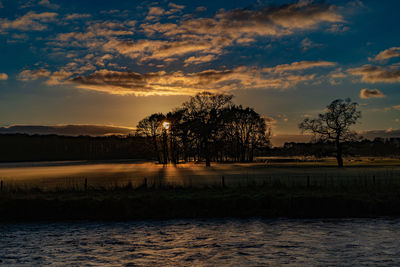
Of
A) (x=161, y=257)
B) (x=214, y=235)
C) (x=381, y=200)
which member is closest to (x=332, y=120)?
(x=381, y=200)

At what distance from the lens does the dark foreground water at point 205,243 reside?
17562 mm

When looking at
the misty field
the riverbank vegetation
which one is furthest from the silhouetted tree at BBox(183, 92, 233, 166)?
the riverbank vegetation

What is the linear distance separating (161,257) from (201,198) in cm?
1250

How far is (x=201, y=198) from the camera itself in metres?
30.5

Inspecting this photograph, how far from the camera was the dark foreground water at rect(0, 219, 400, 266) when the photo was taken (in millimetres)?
17562

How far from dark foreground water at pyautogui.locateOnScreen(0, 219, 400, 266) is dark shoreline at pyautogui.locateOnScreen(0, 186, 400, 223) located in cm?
195

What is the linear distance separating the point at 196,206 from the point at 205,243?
9.19 metres

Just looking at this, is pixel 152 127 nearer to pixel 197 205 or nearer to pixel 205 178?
pixel 205 178

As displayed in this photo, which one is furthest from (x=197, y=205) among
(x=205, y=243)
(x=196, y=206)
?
(x=205, y=243)

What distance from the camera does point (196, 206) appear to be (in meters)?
29.8

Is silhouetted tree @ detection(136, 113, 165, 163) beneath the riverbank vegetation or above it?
above

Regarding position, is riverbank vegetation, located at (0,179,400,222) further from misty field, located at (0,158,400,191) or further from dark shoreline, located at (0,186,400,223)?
misty field, located at (0,158,400,191)

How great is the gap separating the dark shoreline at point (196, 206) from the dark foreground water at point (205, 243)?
76.9 inches

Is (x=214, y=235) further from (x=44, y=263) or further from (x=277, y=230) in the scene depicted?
(x=44, y=263)
